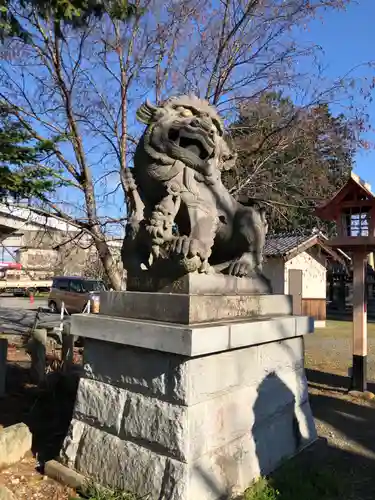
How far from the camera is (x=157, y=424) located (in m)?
2.59

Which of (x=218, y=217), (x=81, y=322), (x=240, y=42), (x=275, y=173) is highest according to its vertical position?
(x=240, y=42)

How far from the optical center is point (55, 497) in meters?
2.77

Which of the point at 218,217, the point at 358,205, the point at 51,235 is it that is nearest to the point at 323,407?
the point at 358,205

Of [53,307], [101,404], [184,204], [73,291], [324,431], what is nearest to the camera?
[101,404]

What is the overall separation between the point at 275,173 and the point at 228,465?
24.8 ft

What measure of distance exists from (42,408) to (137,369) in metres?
2.71

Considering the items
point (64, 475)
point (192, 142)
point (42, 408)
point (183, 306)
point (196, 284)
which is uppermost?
point (192, 142)

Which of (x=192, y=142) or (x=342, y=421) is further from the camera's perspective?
(x=342, y=421)

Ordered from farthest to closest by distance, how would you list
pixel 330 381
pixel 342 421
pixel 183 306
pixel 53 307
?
pixel 53 307, pixel 330 381, pixel 342 421, pixel 183 306

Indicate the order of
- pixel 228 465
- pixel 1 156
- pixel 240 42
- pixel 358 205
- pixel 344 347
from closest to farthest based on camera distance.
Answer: pixel 228 465
pixel 1 156
pixel 358 205
pixel 240 42
pixel 344 347

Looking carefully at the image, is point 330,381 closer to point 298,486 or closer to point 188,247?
point 298,486

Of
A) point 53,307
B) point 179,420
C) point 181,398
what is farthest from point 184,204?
point 53,307

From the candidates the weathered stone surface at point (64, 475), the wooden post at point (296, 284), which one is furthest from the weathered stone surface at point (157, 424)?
the wooden post at point (296, 284)

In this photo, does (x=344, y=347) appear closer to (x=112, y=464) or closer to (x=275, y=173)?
(x=275, y=173)
